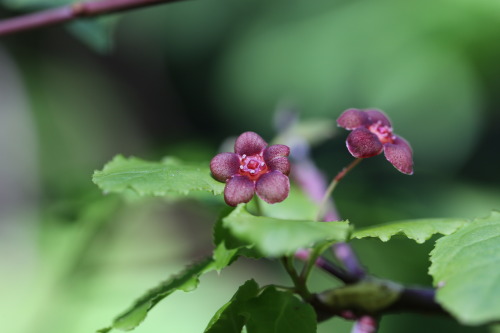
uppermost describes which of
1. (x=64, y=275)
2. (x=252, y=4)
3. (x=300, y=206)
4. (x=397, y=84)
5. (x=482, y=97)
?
(x=252, y=4)

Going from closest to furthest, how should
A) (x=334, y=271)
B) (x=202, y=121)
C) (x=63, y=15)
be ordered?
(x=334, y=271)
(x=63, y=15)
(x=202, y=121)

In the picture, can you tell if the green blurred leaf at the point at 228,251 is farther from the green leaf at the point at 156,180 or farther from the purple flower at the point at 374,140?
the purple flower at the point at 374,140

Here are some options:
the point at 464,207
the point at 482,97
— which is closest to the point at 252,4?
the point at 482,97

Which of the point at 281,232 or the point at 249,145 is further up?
the point at 249,145

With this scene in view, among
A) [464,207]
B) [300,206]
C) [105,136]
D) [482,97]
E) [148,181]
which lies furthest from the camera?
[105,136]

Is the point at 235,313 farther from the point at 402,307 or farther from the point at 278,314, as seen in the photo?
the point at 402,307

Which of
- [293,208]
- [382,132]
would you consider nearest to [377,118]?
[382,132]

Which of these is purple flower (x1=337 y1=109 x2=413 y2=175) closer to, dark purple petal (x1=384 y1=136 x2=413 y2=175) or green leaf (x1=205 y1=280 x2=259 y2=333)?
dark purple petal (x1=384 y1=136 x2=413 y2=175)

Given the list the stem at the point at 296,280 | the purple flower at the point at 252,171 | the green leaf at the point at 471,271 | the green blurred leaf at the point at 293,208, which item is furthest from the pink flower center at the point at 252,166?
the green blurred leaf at the point at 293,208

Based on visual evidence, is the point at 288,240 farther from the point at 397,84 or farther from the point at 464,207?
the point at 397,84
